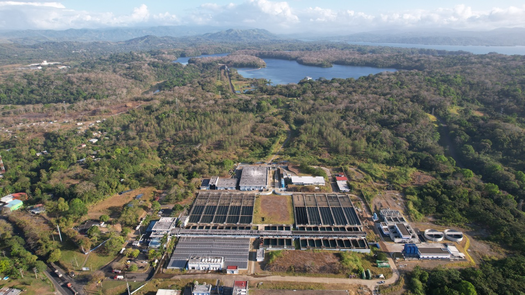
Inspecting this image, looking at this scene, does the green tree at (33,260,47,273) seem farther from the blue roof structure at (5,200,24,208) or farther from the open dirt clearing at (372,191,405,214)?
the open dirt clearing at (372,191,405,214)

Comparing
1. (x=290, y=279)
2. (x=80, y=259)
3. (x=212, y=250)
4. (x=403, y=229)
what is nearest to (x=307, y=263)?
(x=290, y=279)

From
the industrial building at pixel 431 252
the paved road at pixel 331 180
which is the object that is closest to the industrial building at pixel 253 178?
the paved road at pixel 331 180

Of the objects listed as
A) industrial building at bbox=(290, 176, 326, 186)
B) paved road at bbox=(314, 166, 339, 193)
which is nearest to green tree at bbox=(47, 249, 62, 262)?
industrial building at bbox=(290, 176, 326, 186)

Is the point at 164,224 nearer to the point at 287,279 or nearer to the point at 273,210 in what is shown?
the point at 273,210

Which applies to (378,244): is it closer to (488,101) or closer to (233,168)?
(233,168)

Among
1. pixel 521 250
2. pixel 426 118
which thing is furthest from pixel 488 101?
pixel 521 250

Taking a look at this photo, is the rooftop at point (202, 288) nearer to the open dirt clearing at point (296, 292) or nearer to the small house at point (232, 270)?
the small house at point (232, 270)
